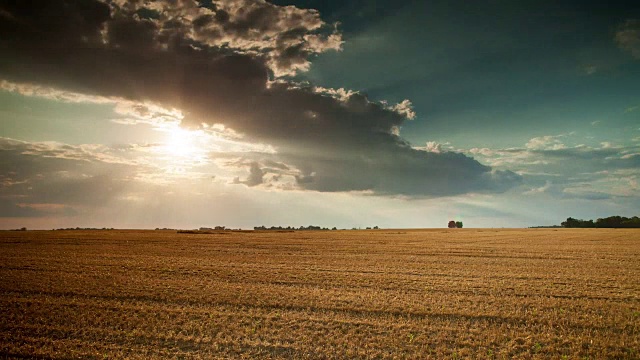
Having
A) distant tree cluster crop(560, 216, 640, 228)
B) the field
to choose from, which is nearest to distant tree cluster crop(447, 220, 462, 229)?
distant tree cluster crop(560, 216, 640, 228)

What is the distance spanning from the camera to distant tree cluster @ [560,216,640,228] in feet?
469

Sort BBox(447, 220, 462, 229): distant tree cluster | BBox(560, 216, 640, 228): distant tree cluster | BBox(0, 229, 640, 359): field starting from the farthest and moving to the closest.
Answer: BBox(447, 220, 462, 229): distant tree cluster, BBox(560, 216, 640, 228): distant tree cluster, BBox(0, 229, 640, 359): field

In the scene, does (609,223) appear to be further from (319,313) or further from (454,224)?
(319,313)

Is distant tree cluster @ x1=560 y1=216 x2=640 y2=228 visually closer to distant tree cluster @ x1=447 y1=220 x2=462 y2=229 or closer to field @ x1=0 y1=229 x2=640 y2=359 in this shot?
distant tree cluster @ x1=447 y1=220 x2=462 y2=229

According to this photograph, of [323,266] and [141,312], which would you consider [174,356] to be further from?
[323,266]

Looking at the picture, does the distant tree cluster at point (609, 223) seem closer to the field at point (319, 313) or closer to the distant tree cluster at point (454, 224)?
the distant tree cluster at point (454, 224)

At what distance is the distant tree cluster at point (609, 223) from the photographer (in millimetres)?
142962

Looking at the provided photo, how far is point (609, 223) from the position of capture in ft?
500

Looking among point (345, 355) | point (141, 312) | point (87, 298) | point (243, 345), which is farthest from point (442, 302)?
point (87, 298)

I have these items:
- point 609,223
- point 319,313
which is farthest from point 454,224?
point 319,313

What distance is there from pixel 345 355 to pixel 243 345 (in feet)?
11.4

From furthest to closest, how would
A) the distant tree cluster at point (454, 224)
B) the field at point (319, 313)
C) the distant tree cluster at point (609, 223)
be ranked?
1. the distant tree cluster at point (454, 224)
2. the distant tree cluster at point (609, 223)
3. the field at point (319, 313)

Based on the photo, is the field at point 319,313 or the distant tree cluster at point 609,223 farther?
the distant tree cluster at point 609,223

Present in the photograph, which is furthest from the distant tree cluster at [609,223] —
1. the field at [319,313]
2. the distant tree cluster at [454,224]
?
the field at [319,313]
